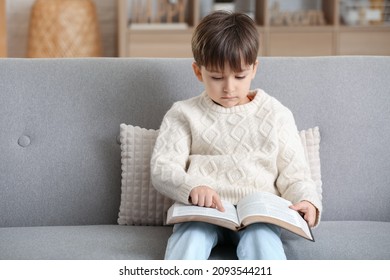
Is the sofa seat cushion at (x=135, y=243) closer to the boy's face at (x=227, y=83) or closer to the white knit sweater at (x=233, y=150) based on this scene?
the white knit sweater at (x=233, y=150)

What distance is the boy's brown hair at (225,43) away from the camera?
5.60ft

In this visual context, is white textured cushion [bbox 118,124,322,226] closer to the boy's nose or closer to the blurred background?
the boy's nose

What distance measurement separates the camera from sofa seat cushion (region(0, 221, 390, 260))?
1589 millimetres

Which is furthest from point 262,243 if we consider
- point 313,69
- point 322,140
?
point 313,69

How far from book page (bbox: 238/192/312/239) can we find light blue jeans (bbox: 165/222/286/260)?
0.05 meters

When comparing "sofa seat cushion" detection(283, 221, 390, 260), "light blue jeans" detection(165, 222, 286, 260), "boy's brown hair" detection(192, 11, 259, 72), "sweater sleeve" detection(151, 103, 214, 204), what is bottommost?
"sofa seat cushion" detection(283, 221, 390, 260)

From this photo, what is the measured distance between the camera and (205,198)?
1.59 m

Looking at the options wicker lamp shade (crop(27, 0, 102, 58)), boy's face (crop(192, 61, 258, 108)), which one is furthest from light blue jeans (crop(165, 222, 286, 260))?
wicker lamp shade (crop(27, 0, 102, 58))

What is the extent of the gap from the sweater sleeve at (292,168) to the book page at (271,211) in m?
0.07

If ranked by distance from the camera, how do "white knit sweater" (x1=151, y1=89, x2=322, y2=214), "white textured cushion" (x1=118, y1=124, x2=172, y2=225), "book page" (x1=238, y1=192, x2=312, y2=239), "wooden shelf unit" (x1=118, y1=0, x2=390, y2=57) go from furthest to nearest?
"wooden shelf unit" (x1=118, y1=0, x2=390, y2=57) < "white textured cushion" (x1=118, y1=124, x2=172, y2=225) < "white knit sweater" (x1=151, y1=89, x2=322, y2=214) < "book page" (x1=238, y1=192, x2=312, y2=239)

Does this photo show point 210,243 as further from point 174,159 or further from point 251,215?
point 174,159

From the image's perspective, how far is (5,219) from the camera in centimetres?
189

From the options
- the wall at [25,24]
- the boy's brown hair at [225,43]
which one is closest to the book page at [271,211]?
the boy's brown hair at [225,43]

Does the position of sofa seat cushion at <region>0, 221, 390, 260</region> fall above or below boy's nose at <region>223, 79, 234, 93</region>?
below
